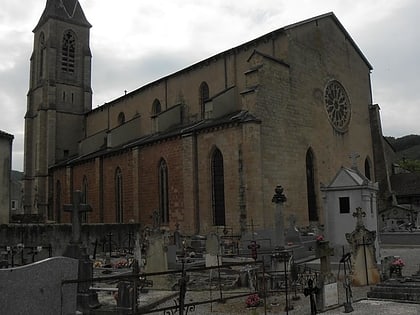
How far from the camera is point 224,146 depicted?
22328mm

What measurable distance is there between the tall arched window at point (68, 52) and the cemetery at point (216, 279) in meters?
25.0

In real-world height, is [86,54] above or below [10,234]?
above

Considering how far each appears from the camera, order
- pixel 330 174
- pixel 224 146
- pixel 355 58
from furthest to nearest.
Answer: pixel 355 58 → pixel 330 174 → pixel 224 146

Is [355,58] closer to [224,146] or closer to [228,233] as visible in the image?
[224,146]

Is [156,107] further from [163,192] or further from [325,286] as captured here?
[325,286]

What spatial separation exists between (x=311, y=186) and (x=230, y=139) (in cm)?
597

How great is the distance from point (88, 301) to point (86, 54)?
120 feet

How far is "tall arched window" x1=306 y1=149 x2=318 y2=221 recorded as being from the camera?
24.6 metres

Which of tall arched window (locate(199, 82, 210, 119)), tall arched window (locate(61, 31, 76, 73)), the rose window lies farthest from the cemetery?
tall arched window (locate(61, 31, 76, 73))

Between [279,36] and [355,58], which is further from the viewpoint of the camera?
[355,58]

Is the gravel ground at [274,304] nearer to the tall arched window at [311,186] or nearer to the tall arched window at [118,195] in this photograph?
the tall arched window at [311,186]

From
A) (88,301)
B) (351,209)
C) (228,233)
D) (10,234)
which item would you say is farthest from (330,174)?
(88,301)

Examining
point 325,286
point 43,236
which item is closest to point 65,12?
point 43,236

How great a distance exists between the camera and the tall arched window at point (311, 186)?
968 inches
